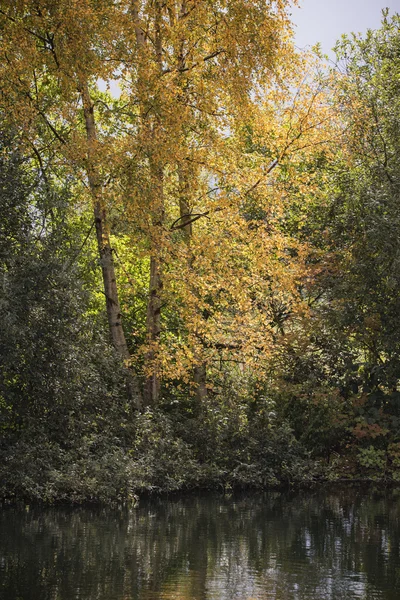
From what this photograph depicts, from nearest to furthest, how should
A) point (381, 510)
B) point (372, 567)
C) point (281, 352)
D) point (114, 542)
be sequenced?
point (372, 567) < point (114, 542) < point (381, 510) < point (281, 352)

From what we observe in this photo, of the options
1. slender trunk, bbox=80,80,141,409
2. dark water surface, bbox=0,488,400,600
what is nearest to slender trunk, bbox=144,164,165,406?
slender trunk, bbox=80,80,141,409

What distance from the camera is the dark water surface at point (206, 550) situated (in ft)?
27.0

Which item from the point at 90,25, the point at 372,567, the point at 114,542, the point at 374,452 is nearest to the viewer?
the point at 372,567

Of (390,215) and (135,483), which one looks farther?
(390,215)

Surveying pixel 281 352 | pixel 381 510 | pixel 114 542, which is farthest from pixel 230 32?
pixel 114 542

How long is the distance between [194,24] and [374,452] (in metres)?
8.97

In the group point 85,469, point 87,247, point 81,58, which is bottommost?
point 85,469

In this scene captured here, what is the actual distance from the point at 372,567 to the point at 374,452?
8275 millimetres

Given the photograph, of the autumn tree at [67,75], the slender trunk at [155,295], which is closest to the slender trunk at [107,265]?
the autumn tree at [67,75]

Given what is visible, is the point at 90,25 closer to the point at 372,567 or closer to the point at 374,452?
the point at 374,452

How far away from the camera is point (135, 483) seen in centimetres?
1460

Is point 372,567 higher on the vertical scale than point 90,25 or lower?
lower

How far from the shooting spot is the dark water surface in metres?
8.23

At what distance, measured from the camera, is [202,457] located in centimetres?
1677
